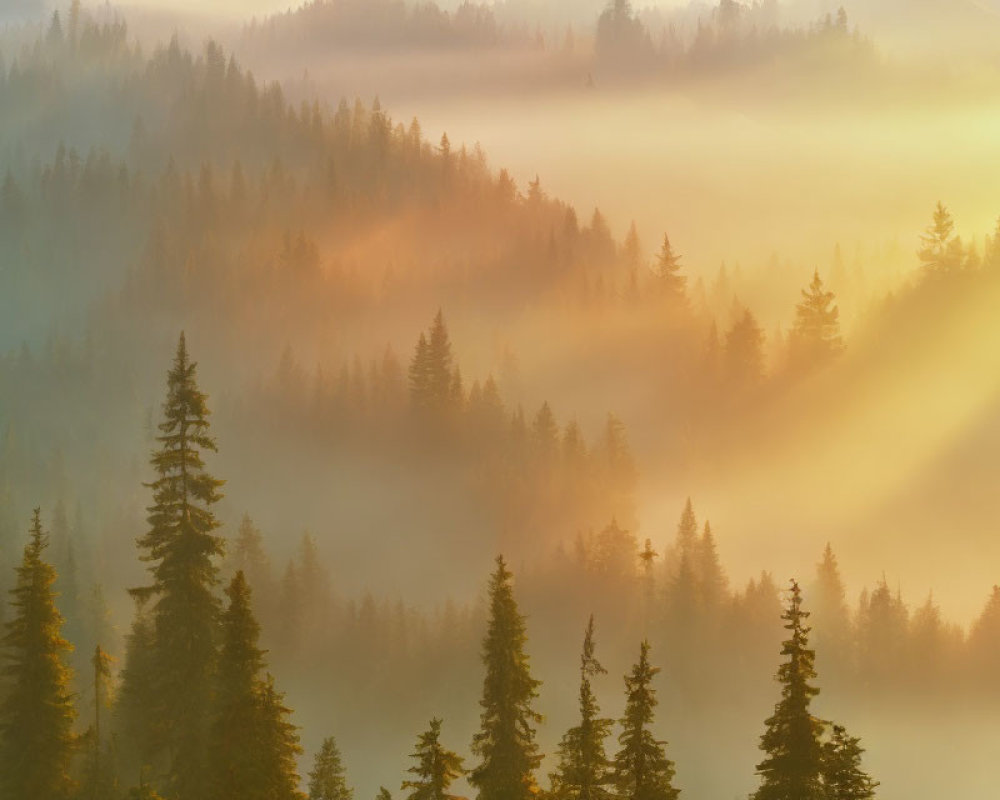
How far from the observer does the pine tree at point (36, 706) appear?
39.4 metres

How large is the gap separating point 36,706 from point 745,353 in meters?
160

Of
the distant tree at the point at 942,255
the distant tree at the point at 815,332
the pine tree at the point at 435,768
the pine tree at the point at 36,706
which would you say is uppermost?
the distant tree at the point at 942,255

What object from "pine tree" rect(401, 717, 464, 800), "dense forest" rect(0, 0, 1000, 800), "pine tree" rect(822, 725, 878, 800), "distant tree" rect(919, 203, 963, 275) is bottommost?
"pine tree" rect(822, 725, 878, 800)

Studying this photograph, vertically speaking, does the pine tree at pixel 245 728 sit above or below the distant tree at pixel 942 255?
below

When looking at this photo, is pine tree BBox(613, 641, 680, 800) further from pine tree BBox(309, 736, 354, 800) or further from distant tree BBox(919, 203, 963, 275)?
distant tree BBox(919, 203, 963, 275)

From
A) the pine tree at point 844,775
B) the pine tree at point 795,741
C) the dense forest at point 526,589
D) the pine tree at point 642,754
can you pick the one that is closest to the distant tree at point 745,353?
the dense forest at point 526,589

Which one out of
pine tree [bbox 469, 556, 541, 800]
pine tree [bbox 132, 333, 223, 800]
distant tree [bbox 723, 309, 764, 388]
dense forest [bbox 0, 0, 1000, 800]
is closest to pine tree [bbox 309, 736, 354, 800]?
dense forest [bbox 0, 0, 1000, 800]

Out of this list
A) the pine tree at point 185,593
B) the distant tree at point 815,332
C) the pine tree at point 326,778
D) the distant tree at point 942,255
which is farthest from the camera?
the distant tree at point 815,332

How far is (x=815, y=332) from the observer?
181750 mm

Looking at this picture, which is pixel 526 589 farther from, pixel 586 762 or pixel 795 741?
pixel 795 741

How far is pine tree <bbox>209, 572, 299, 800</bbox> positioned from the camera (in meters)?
35.3

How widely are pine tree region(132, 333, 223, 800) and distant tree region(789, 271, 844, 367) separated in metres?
148

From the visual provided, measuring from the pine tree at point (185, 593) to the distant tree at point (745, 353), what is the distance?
156787 mm

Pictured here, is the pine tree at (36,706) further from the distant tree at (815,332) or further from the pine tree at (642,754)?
the distant tree at (815,332)
